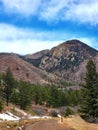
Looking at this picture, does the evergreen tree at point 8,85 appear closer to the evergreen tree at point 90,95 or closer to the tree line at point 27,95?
the tree line at point 27,95

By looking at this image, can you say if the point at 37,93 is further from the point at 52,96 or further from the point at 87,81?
the point at 87,81

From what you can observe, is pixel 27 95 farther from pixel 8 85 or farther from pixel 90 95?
pixel 90 95

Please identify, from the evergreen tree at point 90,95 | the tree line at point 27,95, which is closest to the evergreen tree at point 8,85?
the tree line at point 27,95

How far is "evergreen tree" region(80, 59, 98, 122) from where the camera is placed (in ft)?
196

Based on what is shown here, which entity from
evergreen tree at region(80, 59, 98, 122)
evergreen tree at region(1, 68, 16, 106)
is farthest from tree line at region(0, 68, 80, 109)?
evergreen tree at region(80, 59, 98, 122)

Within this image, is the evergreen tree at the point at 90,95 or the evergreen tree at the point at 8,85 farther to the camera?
the evergreen tree at the point at 8,85

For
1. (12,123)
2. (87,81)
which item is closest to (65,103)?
(87,81)

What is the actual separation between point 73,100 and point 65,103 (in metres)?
9.94

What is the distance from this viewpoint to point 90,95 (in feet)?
198

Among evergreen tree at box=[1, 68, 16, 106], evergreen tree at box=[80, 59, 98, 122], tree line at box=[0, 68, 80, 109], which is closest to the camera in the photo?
evergreen tree at box=[80, 59, 98, 122]

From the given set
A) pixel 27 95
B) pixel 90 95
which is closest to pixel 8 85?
pixel 27 95

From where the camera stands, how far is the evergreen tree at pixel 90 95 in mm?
59625

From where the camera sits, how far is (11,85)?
120562 mm

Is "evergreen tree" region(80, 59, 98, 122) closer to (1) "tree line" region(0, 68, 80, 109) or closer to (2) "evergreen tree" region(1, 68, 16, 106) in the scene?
(1) "tree line" region(0, 68, 80, 109)
